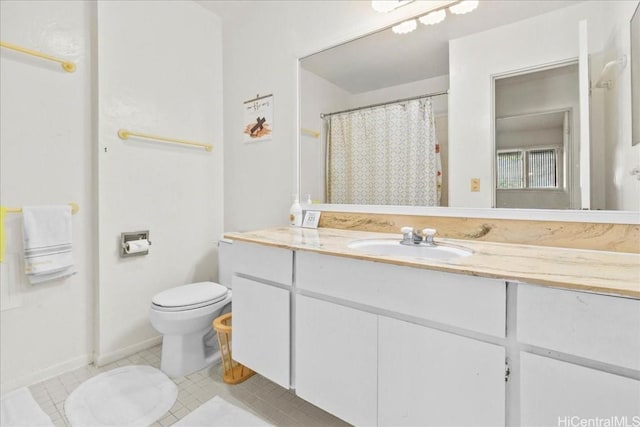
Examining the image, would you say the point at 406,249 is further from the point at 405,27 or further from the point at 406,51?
the point at 405,27

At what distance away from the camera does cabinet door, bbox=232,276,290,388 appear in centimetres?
128

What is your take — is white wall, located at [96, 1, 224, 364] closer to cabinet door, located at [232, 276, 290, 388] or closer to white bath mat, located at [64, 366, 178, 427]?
white bath mat, located at [64, 366, 178, 427]

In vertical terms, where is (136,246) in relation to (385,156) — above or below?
below

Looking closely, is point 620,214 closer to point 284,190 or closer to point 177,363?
point 284,190

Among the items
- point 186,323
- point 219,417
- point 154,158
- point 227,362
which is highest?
point 154,158

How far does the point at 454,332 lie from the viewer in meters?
0.87

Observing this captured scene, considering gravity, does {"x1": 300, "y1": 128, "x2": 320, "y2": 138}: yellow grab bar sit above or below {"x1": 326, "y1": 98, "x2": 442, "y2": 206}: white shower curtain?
above

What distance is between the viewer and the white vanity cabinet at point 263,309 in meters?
1.28

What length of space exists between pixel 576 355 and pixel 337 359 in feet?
2.30

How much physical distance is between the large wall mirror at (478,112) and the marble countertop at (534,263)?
0.23 m

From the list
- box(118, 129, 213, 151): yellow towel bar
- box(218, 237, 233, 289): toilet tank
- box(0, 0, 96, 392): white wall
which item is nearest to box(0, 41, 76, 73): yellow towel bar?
box(0, 0, 96, 392): white wall

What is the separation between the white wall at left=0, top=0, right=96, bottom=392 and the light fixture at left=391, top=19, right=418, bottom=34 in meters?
1.77

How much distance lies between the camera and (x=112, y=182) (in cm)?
183

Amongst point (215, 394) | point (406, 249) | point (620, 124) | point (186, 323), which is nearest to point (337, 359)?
point (406, 249)
